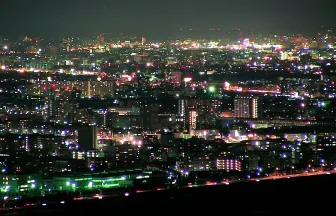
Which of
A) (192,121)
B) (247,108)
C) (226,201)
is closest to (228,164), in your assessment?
(226,201)

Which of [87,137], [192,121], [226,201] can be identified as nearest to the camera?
[226,201]

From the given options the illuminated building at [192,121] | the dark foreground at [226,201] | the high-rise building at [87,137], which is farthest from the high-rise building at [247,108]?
the dark foreground at [226,201]

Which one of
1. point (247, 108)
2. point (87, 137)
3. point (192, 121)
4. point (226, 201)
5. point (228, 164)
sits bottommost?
point (226, 201)

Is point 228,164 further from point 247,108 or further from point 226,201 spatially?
point 247,108

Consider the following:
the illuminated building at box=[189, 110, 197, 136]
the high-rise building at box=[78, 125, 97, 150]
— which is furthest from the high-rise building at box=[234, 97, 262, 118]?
the high-rise building at box=[78, 125, 97, 150]

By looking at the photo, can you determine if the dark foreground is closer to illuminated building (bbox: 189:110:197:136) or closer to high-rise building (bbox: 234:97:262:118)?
illuminated building (bbox: 189:110:197:136)

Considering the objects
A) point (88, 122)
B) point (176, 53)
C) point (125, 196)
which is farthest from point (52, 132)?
point (176, 53)

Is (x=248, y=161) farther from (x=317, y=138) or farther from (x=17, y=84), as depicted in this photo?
(x=17, y=84)
